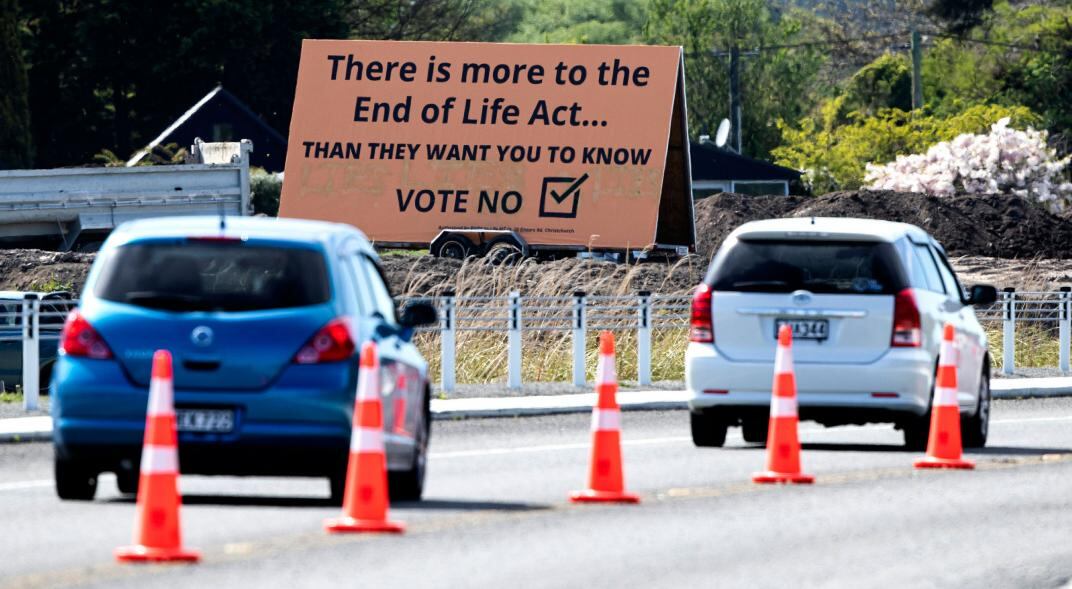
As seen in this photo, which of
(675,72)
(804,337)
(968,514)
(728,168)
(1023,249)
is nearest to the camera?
(968,514)

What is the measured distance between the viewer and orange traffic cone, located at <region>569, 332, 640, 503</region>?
12312 mm

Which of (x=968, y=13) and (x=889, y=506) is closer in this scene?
(x=889, y=506)

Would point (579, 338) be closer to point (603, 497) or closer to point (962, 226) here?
point (603, 497)

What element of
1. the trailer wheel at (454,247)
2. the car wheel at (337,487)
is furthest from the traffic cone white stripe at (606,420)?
the trailer wheel at (454,247)

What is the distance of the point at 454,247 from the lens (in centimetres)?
4444

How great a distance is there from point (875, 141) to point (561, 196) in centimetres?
4009

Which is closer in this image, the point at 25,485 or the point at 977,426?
the point at 25,485

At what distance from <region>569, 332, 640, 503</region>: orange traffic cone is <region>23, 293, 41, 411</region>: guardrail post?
9036mm

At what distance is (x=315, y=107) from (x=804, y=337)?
2963 centimetres

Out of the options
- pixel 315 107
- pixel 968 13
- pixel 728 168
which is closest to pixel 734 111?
pixel 728 168

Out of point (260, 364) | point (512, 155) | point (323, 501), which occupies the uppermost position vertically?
point (512, 155)

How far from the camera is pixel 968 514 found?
41.9 ft

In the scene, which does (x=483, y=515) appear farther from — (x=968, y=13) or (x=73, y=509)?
(x=968, y=13)

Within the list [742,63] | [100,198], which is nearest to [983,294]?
[100,198]
